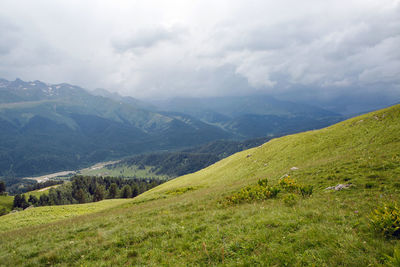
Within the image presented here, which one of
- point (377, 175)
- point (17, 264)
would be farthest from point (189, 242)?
point (377, 175)

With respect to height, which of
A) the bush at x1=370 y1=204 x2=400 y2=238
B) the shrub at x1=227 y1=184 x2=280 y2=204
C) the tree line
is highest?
the bush at x1=370 y1=204 x2=400 y2=238

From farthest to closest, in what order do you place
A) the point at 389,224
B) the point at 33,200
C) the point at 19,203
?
the point at 33,200 < the point at 19,203 < the point at 389,224

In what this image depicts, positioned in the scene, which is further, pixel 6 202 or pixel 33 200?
pixel 33 200

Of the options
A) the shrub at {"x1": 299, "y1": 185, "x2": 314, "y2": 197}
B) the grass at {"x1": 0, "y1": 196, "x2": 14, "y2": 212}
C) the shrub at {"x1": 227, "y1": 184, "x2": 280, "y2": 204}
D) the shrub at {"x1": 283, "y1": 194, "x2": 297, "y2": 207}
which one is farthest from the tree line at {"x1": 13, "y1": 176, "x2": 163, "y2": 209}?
the shrub at {"x1": 283, "y1": 194, "x2": 297, "y2": 207}

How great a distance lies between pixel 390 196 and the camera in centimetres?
1298

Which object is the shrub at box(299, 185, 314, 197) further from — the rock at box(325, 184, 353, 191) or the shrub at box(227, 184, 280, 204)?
the shrub at box(227, 184, 280, 204)

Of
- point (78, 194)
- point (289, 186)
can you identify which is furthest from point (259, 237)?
point (78, 194)

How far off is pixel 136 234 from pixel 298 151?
123 feet

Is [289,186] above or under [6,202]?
above

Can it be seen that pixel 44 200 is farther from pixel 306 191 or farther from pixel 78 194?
pixel 306 191

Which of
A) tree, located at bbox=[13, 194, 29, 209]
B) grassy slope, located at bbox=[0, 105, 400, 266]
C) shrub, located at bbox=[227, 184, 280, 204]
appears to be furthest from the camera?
tree, located at bbox=[13, 194, 29, 209]

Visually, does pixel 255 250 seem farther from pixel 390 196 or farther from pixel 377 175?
pixel 377 175

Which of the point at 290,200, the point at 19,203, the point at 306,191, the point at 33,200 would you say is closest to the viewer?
the point at 290,200

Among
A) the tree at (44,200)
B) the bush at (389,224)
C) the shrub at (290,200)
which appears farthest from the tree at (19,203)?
the bush at (389,224)
